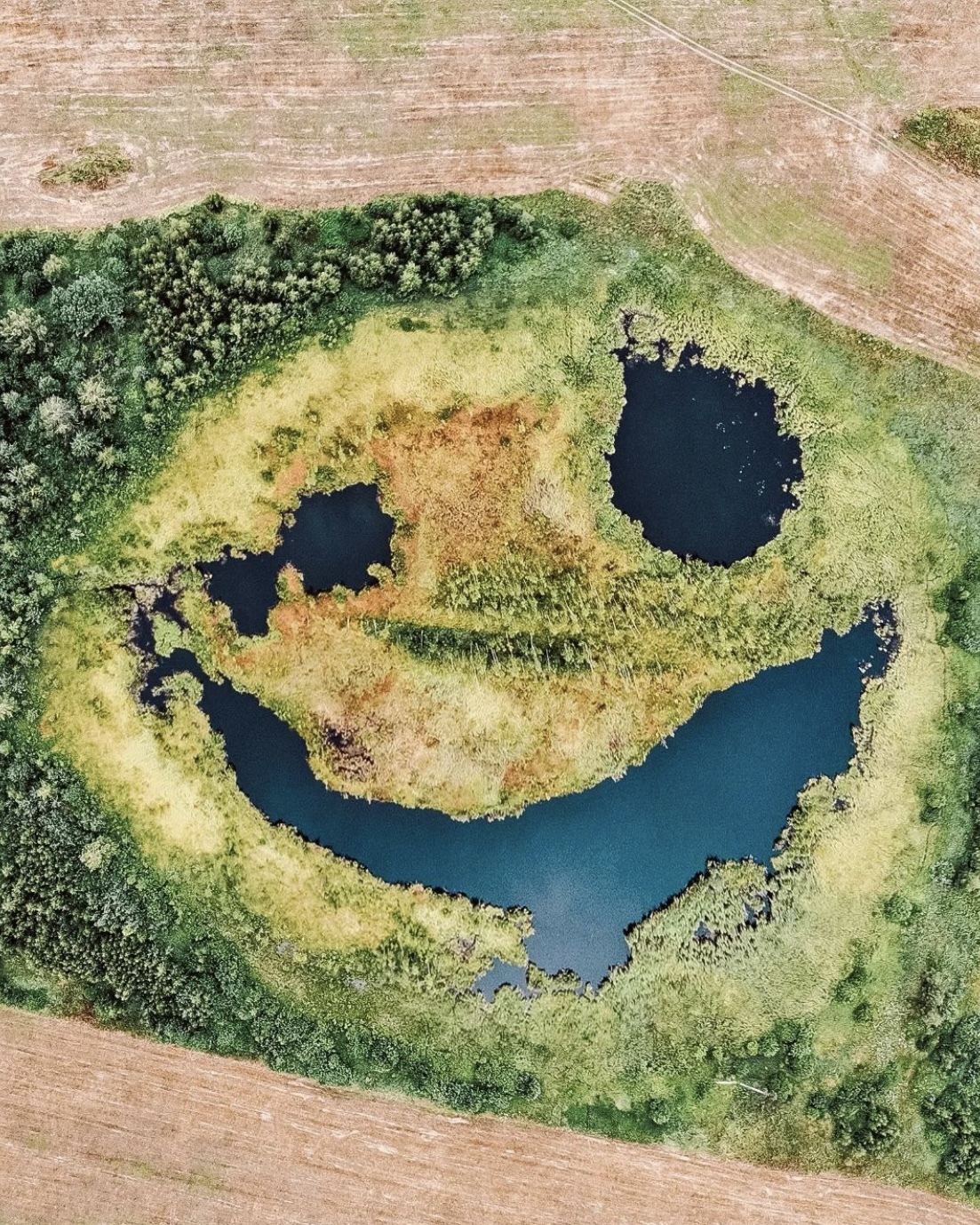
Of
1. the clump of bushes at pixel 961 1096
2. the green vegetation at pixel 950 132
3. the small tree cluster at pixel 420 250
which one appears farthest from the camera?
the green vegetation at pixel 950 132

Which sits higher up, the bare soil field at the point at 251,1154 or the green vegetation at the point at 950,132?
the green vegetation at the point at 950,132

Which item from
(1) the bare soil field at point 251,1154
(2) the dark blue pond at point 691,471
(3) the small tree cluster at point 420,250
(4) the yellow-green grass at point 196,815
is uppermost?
(3) the small tree cluster at point 420,250

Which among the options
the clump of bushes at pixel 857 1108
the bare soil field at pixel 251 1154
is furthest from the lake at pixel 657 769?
the clump of bushes at pixel 857 1108

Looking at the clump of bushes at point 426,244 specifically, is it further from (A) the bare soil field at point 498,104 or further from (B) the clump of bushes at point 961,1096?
(B) the clump of bushes at point 961,1096

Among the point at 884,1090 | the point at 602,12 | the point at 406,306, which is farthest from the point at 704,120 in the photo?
the point at 884,1090

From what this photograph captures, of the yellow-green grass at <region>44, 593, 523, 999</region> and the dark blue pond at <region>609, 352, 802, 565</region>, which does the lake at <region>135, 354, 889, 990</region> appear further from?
the yellow-green grass at <region>44, 593, 523, 999</region>

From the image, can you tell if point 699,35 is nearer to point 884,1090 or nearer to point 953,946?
point 953,946
